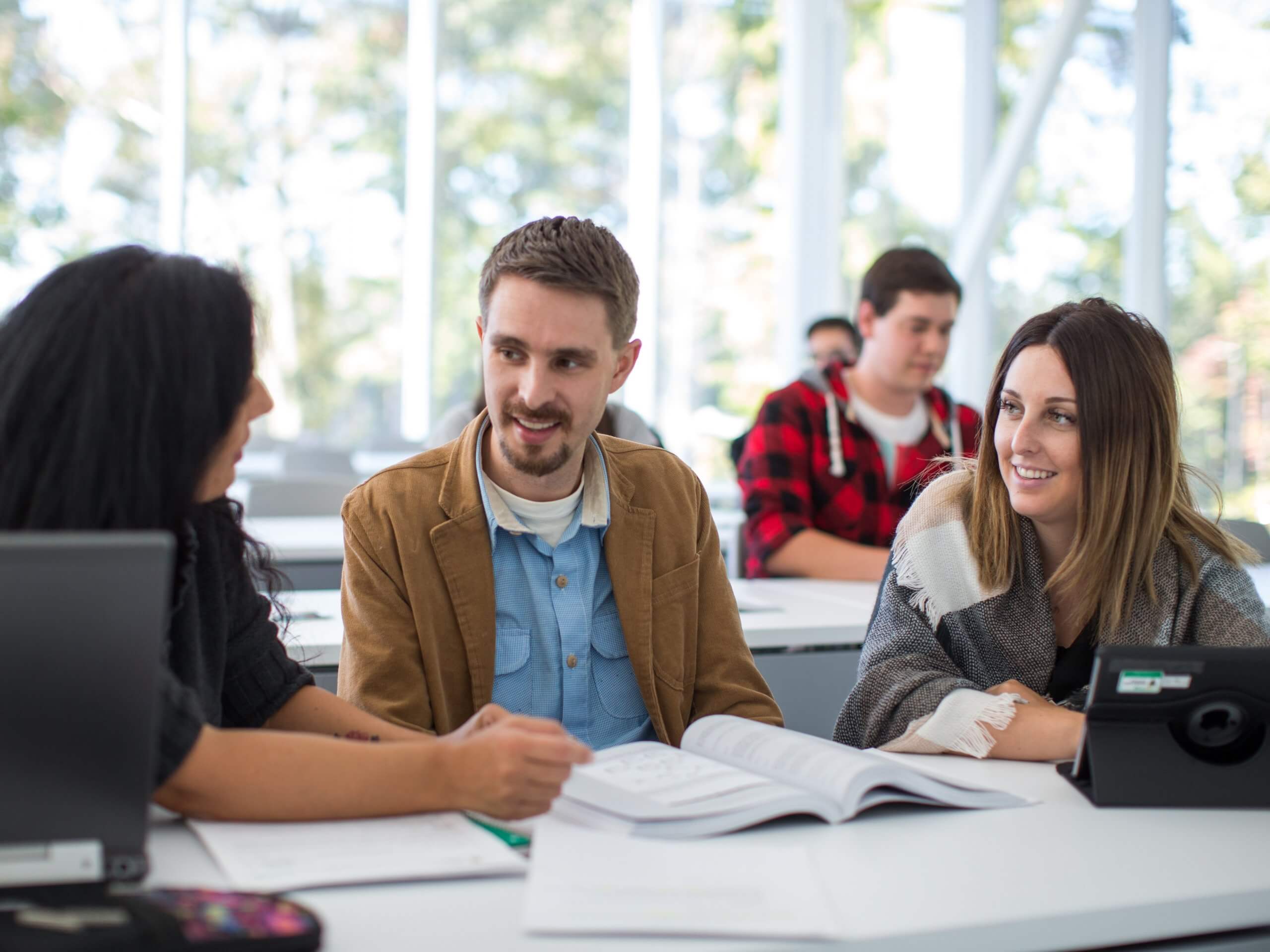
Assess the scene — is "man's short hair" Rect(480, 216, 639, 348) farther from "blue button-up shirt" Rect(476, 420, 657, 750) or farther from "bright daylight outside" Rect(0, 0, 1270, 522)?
"bright daylight outside" Rect(0, 0, 1270, 522)

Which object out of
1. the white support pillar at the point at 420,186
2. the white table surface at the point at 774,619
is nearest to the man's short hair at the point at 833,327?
the white support pillar at the point at 420,186

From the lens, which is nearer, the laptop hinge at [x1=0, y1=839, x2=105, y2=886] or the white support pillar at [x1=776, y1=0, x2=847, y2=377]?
the laptop hinge at [x1=0, y1=839, x2=105, y2=886]

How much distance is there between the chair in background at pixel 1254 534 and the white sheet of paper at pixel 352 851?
237cm

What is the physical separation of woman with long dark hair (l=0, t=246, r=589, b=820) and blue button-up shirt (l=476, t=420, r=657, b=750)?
516mm

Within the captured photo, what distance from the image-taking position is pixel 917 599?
179 cm

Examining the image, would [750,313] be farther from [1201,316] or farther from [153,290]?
[153,290]

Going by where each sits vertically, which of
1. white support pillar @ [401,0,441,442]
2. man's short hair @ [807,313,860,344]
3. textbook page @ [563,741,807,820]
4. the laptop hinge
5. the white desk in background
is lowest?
the white desk in background

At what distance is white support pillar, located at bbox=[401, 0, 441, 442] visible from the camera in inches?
265

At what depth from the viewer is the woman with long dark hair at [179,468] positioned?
1055mm

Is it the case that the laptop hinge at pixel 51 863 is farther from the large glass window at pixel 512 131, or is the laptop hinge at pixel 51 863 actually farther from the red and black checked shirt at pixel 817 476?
the large glass window at pixel 512 131

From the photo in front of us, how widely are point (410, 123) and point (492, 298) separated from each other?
532cm

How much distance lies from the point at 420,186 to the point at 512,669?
5.43m

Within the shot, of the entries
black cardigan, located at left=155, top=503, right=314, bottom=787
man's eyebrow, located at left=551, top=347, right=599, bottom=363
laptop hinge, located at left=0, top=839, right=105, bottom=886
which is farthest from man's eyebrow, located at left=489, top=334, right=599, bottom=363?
laptop hinge, located at left=0, top=839, right=105, bottom=886

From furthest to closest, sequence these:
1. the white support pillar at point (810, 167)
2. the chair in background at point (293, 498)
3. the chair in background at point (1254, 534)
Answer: the white support pillar at point (810, 167)
the chair in background at point (293, 498)
the chair in background at point (1254, 534)
